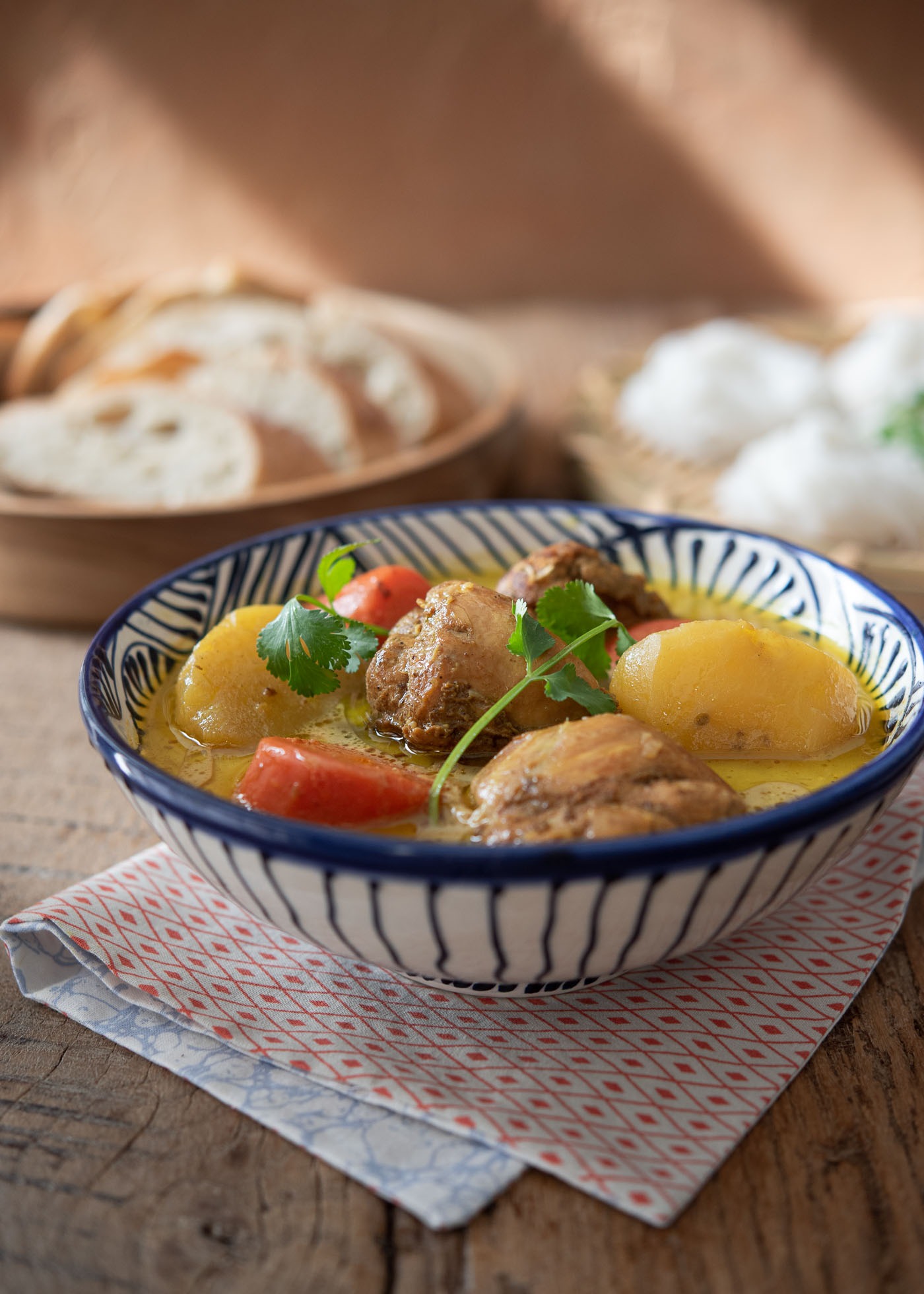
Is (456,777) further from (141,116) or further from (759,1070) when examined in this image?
(141,116)

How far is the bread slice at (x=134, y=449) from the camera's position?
316 centimetres

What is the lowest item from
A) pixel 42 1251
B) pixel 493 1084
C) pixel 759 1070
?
pixel 42 1251

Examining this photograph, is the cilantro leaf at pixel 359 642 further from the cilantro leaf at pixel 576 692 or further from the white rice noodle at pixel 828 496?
the white rice noodle at pixel 828 496

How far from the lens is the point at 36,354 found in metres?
3.95

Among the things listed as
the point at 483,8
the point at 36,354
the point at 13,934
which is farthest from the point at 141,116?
the point at 13,934

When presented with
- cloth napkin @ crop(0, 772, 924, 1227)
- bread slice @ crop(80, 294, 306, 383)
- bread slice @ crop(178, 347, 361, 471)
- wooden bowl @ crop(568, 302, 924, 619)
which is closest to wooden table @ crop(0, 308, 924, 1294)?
cloth napkin @ crop(0, 772, 924, 1227)

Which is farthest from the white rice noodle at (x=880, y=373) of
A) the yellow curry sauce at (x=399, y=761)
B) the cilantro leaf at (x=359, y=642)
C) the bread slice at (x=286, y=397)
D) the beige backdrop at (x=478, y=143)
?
the cilantro leaf at (x=359, y=642)

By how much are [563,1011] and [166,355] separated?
288cm

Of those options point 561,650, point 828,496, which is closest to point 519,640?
point 561,650

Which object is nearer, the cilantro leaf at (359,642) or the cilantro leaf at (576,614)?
the cilantro leaf at (576,614)

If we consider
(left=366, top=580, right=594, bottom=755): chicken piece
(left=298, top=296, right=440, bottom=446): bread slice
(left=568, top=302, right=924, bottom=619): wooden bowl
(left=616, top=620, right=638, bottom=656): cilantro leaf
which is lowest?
(left=298, top=296, right=440, bottom=446): bread slice

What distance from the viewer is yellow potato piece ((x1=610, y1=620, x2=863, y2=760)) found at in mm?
1643

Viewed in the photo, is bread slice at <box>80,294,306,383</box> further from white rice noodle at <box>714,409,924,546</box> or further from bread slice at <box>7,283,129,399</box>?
white rice noodle at <box>714,409,924,546</box>

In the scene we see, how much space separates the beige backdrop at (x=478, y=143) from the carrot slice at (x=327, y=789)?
5.16 metres
